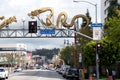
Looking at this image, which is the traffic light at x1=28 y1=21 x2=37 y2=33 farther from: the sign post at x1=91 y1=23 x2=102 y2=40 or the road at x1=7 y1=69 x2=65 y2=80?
the road at x1=7 y1=69 x2=65 y2=80

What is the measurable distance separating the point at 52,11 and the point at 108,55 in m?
12.7

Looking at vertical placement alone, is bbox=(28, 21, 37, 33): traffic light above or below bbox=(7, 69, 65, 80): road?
above

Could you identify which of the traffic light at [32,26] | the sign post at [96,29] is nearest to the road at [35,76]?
the traffic light at [32,26]

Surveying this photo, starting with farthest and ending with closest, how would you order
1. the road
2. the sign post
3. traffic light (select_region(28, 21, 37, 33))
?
the road, traffic light (select_region(28, 21, 37, 33)), the sign post

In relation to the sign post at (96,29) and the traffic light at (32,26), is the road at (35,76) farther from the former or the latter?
the sign post at (96,29)

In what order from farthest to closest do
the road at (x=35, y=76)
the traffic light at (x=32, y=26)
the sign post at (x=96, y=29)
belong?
the road at (x=35, y=76), the traffic light at (x=32, y=26), the sign post at (x=96, y=29)

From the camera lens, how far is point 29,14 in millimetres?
50688

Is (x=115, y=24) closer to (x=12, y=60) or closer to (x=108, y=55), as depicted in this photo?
(x=108, y=55)

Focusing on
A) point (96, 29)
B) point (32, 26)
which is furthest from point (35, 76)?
point (96, 29)

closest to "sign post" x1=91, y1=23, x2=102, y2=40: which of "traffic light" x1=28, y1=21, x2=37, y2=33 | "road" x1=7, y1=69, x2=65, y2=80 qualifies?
"traffic light" x1=28, y1=21, x2=37, y2=33

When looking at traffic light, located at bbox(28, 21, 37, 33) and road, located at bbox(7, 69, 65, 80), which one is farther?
road, located at bbox(7, 69, 65, 80)

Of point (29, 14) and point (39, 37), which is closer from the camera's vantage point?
point (29, 14)

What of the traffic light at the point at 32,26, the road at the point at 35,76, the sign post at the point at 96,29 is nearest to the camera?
the sign post at the point at 96,29

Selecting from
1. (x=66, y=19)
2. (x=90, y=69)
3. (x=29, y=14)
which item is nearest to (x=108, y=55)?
(x=66, y=19)
